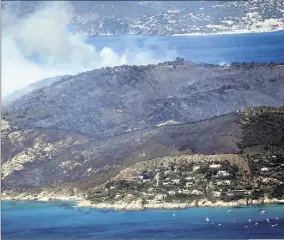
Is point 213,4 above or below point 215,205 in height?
above

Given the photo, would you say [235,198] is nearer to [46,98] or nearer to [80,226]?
[80,226]

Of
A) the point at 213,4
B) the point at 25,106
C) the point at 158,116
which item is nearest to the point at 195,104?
the point at 158,116

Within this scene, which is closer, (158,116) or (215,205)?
(215,205)

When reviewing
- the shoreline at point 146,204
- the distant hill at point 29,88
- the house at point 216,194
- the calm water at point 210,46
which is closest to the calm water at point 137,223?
the shoreline at point 146,204

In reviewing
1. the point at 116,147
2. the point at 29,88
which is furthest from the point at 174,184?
the point at 29,88

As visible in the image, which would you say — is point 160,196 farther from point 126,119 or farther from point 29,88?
point 29,88
